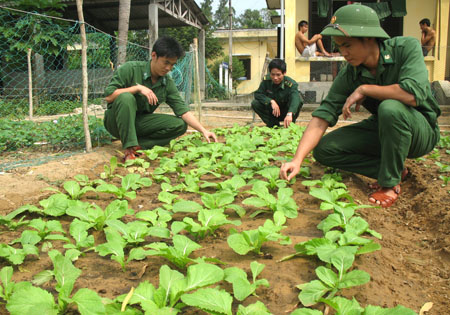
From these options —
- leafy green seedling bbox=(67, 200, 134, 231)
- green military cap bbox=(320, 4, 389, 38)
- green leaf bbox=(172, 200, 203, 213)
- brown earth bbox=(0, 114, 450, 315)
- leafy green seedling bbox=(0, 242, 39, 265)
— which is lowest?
brown earth bbox=(0, 114, 450, 315)

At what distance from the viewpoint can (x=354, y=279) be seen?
1458 millimetres

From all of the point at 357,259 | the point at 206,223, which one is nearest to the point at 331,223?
the point at 357,259

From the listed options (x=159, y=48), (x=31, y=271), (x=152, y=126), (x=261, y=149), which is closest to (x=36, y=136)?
(x=152, y=126)

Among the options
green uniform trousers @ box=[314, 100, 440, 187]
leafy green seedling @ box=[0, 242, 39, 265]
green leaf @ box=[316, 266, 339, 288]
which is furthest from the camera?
green uniform trousers @ box=[314, 100, 440, 187]

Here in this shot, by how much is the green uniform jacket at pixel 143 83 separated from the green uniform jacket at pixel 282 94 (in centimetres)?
181

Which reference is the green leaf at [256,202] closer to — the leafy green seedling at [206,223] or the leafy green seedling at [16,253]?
the leafy green seedling at [206,223]

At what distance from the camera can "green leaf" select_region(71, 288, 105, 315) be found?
1.26m

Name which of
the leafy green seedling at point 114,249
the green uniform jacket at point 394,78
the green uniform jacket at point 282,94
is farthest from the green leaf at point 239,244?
the green uniform jacket at point 282,94

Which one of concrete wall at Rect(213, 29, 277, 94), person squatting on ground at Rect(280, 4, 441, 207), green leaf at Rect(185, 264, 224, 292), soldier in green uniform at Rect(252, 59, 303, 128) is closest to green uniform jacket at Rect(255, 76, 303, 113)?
soldier in green uniform at Rect(252, 59, 303, 128)

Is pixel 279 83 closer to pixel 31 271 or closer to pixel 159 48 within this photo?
pixel 159 48

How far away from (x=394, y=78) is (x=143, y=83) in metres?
2.70

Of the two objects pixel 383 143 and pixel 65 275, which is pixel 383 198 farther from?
pixel 65 275

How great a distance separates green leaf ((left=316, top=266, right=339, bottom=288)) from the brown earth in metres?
0.07

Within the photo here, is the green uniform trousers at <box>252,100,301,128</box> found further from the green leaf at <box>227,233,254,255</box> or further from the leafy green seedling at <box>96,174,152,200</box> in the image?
the green leaf at <box>227,233,254,255</box>
